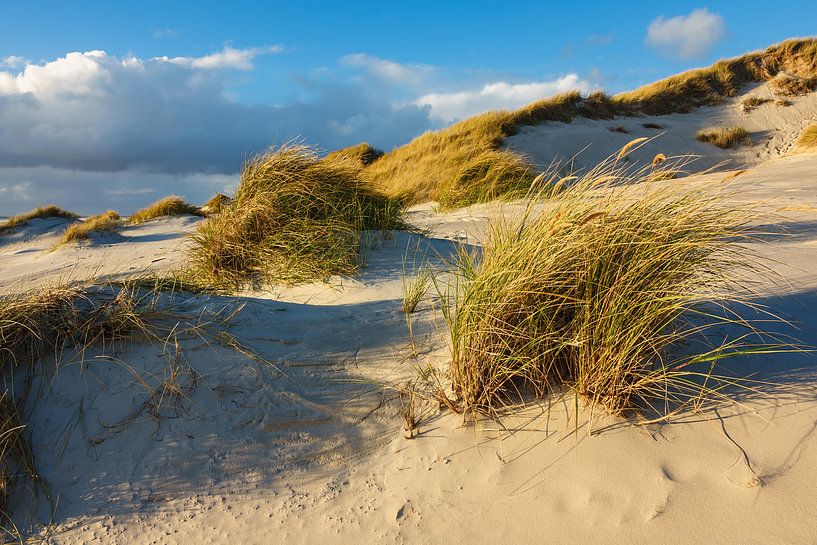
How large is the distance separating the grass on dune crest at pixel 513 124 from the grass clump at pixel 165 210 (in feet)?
15.6

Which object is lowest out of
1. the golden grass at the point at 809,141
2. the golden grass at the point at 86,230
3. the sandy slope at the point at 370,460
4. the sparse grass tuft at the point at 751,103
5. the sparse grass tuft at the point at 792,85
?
the sandy slope at the point at 370,460

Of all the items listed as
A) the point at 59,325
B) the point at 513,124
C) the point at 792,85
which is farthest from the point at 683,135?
the point at 59,325

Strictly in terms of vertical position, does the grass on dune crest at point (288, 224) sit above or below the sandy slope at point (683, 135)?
below

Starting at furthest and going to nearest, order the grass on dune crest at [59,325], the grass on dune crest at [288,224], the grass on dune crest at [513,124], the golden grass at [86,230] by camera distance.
Answer: the golden grass at [86,230], the grass on dune crest at [513,124], the grass on dune crest at [288,224], the grass on dune crest at [59,325]

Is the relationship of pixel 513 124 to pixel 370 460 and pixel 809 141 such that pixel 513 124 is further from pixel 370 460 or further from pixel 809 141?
pixel 370 460

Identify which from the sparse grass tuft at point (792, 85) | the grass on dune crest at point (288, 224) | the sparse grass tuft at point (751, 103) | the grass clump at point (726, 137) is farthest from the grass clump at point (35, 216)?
the sparse grass tuft at point (792, 85)

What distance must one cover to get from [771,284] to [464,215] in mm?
5100

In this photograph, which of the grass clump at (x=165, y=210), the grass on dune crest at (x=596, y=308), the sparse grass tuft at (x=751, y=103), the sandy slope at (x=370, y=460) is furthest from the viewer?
the sparse grass tuft at (x=751, y=103)

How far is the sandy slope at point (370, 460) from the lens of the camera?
6.99 feet

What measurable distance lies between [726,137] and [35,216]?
18673mm

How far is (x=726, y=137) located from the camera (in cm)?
1591

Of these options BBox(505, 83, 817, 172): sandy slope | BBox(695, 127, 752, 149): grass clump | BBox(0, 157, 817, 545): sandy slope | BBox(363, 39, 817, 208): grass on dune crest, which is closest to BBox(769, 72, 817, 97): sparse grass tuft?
BBox(505, 83, 817, 172): sandy slope

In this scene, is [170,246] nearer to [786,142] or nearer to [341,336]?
[341,336]

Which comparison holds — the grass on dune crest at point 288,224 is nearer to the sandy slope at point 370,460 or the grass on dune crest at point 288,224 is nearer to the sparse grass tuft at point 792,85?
the sandy slope at point 370,460
